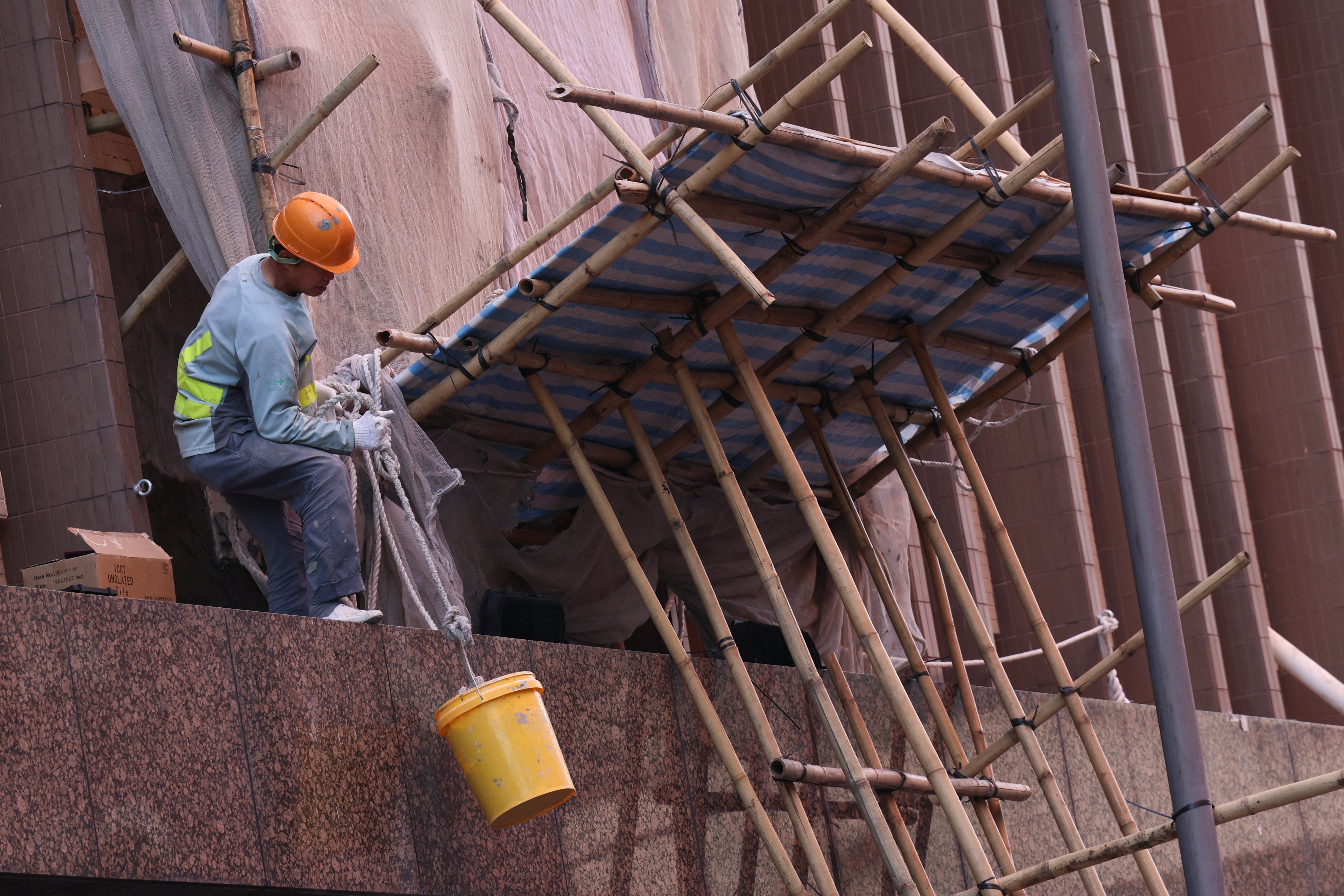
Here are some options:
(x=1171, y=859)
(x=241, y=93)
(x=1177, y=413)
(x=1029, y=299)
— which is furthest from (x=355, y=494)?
(x=1177, y=413)

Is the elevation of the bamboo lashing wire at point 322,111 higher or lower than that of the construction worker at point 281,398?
higher

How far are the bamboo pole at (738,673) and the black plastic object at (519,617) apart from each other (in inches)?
25.3

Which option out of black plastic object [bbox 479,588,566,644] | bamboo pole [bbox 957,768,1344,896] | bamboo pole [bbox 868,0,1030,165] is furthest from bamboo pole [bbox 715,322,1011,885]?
bamboo pole [bbox 868,0,1030,165]

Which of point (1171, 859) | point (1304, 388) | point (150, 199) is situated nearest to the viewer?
point (150, 199)

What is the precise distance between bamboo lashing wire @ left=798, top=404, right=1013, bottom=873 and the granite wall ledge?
0.91 ft

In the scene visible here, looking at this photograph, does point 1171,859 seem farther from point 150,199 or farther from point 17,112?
point 17,112

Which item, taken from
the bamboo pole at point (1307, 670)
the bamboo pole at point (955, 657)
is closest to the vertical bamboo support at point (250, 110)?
the bamboo pole at point (955, 657)

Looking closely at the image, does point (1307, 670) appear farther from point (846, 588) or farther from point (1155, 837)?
point (1155, 837)

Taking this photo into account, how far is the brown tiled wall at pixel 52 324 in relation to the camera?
334 inches

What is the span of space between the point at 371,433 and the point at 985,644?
3159 mm

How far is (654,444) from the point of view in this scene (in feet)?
30.9

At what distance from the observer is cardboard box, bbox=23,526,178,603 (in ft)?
22.4

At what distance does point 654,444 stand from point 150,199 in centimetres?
296

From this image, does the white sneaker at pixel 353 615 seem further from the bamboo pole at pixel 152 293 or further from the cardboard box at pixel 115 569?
the bamboo pole at pixel 152 293
